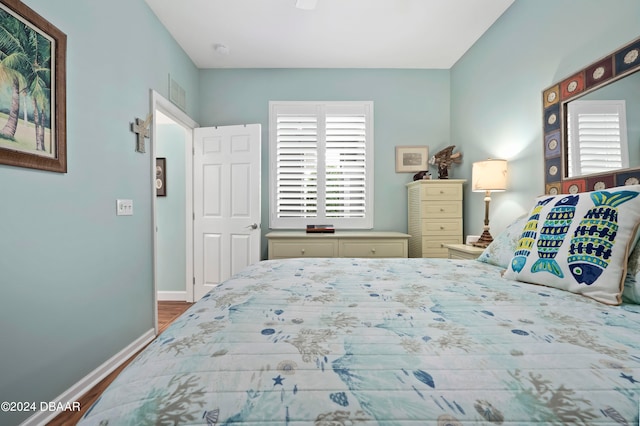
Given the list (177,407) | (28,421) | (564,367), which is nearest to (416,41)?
(564,367)

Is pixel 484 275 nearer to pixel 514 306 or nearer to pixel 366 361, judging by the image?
pixel 514 306

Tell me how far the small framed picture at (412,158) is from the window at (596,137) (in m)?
1.69

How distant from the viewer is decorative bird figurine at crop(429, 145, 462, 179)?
325 centimetres

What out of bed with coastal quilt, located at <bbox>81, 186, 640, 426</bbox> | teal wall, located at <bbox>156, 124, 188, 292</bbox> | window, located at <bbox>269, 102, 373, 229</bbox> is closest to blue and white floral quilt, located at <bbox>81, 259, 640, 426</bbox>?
bed with coastal quilt, located at <bbox>81, 186, 640, 426</bbox>

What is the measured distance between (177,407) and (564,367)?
0.79 meters

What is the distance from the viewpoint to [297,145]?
136 inches

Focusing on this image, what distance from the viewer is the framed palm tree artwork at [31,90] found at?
128cm

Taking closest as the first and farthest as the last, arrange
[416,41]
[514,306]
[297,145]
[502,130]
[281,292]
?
1. [514,306]
2. [281,292]
3. [502,130]
4. [416,41]
5. [297,145]

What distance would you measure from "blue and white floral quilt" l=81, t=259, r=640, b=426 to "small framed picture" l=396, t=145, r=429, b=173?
2627 mm

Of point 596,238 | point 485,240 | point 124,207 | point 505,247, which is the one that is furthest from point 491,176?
point 124,207

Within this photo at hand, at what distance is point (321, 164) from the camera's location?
3.47 m

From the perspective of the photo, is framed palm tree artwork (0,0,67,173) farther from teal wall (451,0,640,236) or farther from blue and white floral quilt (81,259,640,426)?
teal wall (451,0,640,236)

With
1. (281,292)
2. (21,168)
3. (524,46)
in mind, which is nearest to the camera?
(281,292)

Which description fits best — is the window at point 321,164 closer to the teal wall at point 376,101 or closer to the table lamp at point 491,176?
the teal wall at point 376,101
